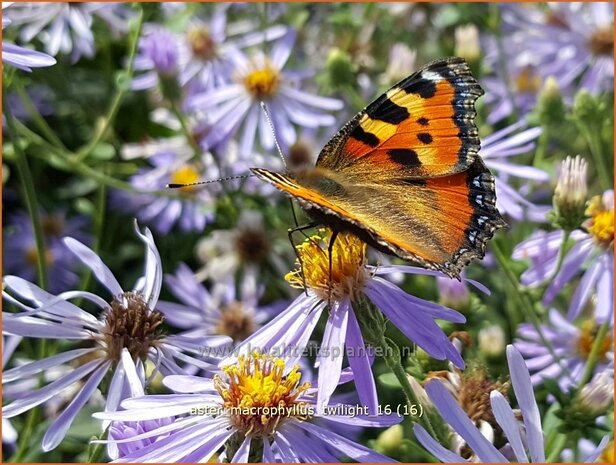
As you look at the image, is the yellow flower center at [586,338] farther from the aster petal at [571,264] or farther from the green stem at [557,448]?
the green stem at [557,448]

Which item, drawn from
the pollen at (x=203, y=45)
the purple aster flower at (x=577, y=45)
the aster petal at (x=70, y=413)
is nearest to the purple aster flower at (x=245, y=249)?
the pollen at (x=203, y=45)

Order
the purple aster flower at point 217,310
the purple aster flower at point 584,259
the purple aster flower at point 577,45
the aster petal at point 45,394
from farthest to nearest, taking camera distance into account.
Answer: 1. the purple aster flower at point 577,45
2. the purple aster flower at point 217,310
3. the purple aster flower at point 584,259
4. the aster petal at point 45,394

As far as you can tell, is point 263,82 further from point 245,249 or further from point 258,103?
point 245,249

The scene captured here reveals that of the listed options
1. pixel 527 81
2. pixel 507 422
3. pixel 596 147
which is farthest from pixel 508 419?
pixel 527 81

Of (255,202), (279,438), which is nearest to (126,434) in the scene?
(279,438)

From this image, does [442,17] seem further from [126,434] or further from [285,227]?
[126,434]

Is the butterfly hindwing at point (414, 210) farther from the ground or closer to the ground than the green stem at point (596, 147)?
closer to the ground

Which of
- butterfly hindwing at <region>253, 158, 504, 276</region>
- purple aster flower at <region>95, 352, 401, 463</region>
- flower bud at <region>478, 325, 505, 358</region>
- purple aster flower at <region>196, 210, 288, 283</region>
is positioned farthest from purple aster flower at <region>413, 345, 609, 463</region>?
purple aster flower at <region>196, 210, 288, 283</region>
